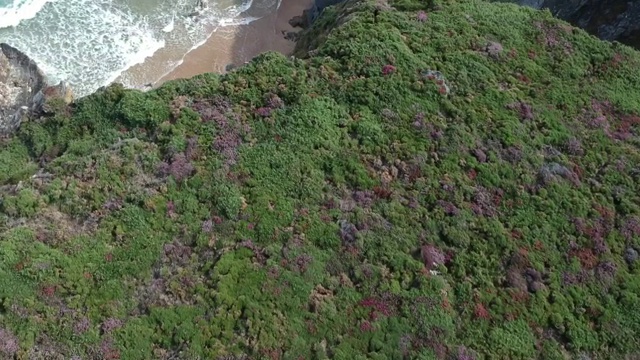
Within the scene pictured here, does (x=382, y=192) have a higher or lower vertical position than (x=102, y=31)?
higher

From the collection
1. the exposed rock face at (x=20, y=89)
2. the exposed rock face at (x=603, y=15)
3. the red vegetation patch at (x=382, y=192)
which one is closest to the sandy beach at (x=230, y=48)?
the exposed rock face at (x=20, y=89)

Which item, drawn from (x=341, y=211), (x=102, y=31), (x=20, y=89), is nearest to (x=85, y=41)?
(x=102, y=31)

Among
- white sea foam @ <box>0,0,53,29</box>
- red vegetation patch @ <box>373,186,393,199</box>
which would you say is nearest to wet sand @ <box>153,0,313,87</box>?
white sea foam @ <box>0,0,53,29</box>

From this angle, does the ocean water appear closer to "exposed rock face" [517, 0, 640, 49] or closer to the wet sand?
the wet sand

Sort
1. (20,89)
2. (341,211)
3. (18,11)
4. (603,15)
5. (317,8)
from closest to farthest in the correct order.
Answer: (341,211), (20,89), (603,15), (18,11), (317,8)

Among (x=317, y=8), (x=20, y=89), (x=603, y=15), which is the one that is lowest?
(x=20, y=89)

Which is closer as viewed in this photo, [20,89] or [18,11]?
[20,89]

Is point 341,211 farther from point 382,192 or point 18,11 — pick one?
point 18,11
